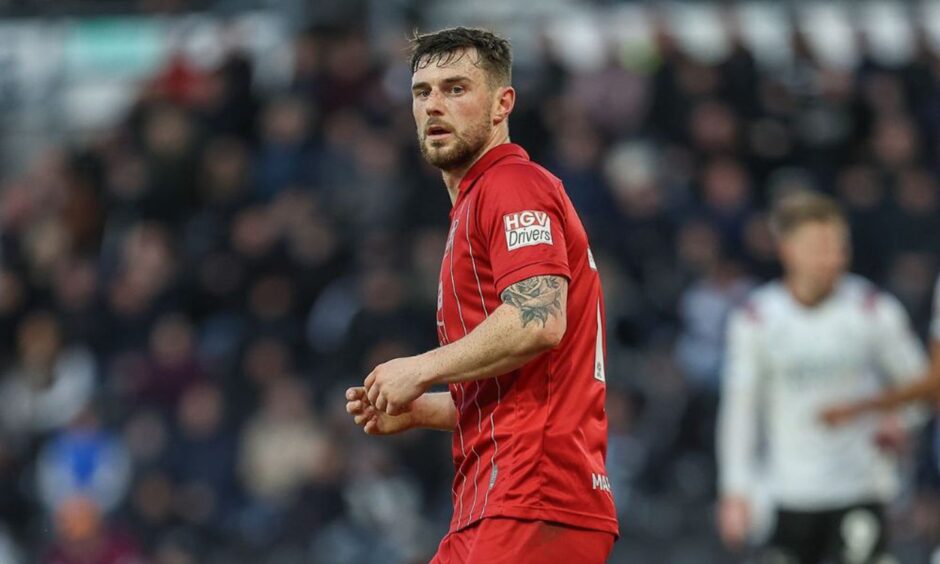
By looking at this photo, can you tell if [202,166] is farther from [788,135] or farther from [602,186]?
[788,135]

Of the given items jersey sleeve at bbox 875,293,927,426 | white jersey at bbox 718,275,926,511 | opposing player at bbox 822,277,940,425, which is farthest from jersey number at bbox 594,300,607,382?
jersey sleeve at bbox 875,293,927,426

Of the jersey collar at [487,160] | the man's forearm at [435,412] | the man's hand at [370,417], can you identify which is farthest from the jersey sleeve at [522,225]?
the man's forearm at [435,412]

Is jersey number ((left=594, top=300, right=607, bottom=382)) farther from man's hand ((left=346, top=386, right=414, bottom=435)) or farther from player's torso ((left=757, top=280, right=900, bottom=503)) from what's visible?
player's torso ((left=757, top=280, right=900, bottom=503))

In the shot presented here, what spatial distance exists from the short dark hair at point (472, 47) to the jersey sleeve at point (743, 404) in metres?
3.80

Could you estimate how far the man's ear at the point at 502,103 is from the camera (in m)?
5.18

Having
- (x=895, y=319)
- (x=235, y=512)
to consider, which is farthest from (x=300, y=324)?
(x=895, y=319)

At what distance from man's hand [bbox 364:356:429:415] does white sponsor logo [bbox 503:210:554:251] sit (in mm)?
436

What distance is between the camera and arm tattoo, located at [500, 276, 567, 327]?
4.78 meters

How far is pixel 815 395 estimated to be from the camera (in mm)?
8523

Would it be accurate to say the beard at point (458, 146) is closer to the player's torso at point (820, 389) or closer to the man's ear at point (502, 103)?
the man's ear at point (502, 103)

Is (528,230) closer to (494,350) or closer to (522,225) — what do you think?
(522,225)

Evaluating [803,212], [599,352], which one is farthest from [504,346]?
[803,212]

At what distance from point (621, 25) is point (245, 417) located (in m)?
A: 4.86

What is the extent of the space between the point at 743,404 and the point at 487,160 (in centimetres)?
387
